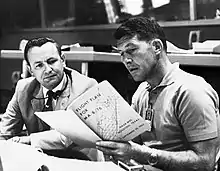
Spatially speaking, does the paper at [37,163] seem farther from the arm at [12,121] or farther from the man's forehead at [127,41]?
Result: the man's forehead at [127,41]

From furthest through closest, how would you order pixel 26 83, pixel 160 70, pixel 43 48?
pixel 26 83 → pixel 43 48 → pixel 160 70

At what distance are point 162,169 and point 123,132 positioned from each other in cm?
27

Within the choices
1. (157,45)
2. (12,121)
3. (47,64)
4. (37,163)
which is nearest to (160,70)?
(157,45)

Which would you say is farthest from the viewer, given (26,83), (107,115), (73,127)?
(26,83)

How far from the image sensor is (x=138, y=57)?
143cm

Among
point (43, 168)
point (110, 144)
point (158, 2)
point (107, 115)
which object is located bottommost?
point (43, 168)

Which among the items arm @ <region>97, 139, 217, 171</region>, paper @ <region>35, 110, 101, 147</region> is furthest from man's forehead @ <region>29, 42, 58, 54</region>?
arm @ <region>97, 139, 217, 171</region>

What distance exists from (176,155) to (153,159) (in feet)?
0.28

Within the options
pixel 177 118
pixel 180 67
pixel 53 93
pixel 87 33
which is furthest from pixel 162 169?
pixel 87 33

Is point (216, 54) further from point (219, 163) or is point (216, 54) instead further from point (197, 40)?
point (219, 163)

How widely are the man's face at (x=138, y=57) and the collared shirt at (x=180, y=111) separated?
0.25ft

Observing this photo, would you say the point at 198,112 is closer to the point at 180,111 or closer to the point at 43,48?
the point at 180,111

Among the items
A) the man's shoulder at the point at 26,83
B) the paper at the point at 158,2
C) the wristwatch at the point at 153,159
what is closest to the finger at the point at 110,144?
the wristwatch at the point at 153,159

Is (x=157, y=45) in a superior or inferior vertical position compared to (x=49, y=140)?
superior
